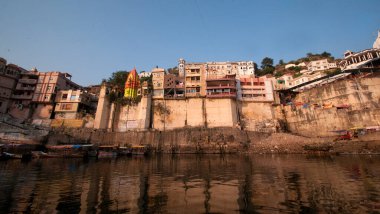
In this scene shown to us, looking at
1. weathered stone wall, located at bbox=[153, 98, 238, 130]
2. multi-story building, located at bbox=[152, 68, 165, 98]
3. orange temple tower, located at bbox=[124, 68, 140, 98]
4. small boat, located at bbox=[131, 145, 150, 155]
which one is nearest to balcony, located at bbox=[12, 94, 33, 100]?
orange temple tower, located at bbox=[124, 68, 140, 98]

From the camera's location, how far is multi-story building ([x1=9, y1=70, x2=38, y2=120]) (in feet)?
148

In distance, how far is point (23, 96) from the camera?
46312mm

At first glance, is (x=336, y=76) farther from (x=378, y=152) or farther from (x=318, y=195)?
(x=318, y=195)

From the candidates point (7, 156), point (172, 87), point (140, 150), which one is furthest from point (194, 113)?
point (7, 156)

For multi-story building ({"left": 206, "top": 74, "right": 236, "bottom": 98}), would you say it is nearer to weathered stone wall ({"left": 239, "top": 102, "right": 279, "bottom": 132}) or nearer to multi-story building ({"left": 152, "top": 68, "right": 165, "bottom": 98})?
weathered stone wall ({"left": 239, "top": 102, "right": 279, "bottom": 132})

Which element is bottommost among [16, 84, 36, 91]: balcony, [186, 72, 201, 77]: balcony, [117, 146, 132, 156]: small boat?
[117, 146, 132, 156]: small boat

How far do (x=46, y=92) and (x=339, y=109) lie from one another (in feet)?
219

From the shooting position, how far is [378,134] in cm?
2953

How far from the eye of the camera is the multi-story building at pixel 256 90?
49.4m

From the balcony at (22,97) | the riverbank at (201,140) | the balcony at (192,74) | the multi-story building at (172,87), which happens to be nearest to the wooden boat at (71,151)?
the riverbank at (201,140)

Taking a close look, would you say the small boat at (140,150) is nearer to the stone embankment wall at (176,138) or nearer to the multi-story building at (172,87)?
the stone embankment wall at (176,138)

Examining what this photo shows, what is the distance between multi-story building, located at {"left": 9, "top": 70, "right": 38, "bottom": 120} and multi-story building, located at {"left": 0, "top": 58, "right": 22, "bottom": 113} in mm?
839

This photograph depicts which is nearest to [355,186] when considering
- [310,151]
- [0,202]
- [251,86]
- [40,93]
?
[0,202]

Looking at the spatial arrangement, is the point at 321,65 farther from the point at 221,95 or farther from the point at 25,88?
the point at 25,88
